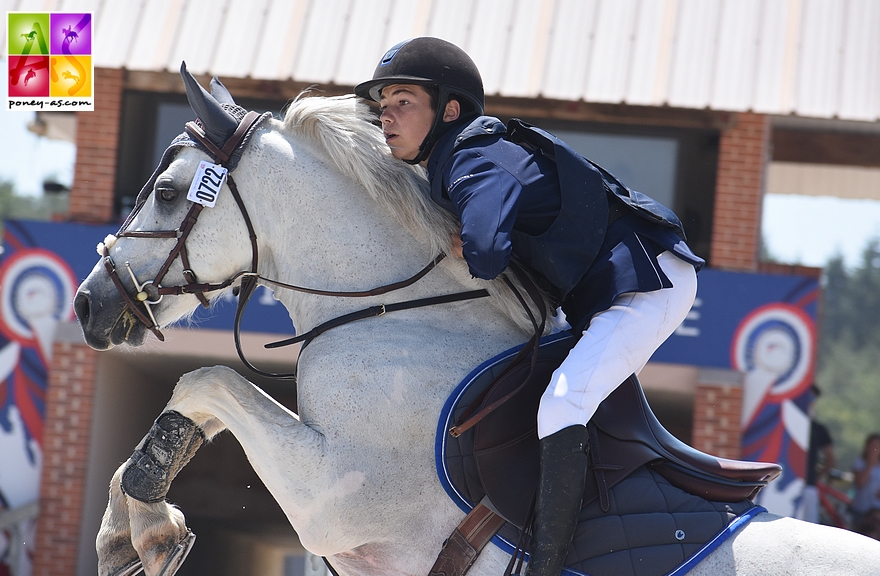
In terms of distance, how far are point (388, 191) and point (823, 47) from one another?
6.20 meters

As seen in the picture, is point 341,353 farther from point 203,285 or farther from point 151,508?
point 151,508

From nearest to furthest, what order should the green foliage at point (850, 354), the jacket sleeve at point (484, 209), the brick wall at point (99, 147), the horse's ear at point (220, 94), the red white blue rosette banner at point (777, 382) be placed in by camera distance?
1. the jacket sleeve at point (484, 209)
2. the horse's ear at point (220, 94)
3. the red white blue rosette banner at point (777, 382)
4. the brick wall at point (99, 147)
5. the green foliage at point (850, 354)

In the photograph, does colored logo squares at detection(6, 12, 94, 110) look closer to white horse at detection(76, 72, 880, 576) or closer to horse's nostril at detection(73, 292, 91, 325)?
horse's nostril at detection(73, 292, 91, 325)

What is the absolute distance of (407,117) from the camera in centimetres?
291

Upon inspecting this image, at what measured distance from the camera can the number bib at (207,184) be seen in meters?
2.86

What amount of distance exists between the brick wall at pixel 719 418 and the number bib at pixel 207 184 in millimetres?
5833

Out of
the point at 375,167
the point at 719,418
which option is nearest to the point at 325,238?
the point at 375,167

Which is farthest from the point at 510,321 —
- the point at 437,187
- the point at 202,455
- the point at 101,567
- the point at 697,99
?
the point at 202,455

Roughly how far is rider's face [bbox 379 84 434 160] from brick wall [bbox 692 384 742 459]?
551 cm

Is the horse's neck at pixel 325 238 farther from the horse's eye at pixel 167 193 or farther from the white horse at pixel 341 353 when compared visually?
the horse's eye at pixel 167 193

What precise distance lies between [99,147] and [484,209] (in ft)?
22.6

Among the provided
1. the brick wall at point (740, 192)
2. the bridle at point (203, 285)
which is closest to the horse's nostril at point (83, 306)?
the bridle at point (203, 285)

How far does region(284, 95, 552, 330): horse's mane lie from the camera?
290 centimetres

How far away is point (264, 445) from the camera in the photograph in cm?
265
